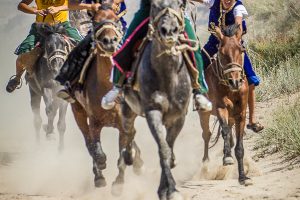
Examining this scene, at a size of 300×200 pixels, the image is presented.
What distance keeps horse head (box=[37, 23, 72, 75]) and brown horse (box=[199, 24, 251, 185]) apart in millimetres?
3105

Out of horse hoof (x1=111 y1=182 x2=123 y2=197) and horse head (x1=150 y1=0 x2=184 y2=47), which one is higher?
horse head (x1=150 y1=0 x2=184 y2=47)

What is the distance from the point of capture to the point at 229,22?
10945 millimetres

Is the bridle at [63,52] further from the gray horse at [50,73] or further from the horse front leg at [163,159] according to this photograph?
the horse front leg at [163,159]

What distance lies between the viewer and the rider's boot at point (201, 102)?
8016mm

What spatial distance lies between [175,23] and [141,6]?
1.32 m

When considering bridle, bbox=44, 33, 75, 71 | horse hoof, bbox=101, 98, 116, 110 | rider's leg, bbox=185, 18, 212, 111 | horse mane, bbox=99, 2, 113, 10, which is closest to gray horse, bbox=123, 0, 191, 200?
rider's leg, bbox=185, 18, 212, 111

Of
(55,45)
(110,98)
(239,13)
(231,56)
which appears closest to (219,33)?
(231,56)

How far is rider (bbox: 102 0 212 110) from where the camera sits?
8.04 meters

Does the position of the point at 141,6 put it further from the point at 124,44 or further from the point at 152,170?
the point at 152,170

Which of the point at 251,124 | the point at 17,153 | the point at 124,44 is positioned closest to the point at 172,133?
the point at 124,44

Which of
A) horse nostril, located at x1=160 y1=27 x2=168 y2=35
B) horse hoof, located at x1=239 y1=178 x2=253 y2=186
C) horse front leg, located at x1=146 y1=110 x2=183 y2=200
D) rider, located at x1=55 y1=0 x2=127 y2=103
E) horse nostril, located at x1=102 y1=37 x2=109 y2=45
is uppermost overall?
horse nostril, located at x1=160 y1=27 x2=168 y2=35

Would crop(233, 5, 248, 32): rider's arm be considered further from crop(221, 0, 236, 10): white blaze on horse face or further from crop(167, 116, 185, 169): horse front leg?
crop(167, 116, 185, 169): horse front leg

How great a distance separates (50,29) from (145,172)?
3.50 meters

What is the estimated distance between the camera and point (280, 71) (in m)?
15.9
